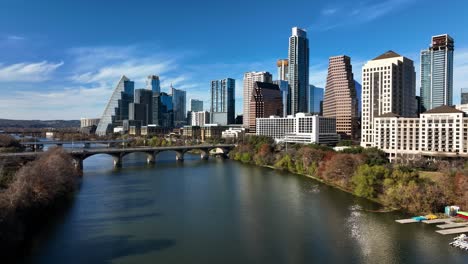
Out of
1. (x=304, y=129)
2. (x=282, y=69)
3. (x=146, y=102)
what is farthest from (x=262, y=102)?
(x=146, y=102)

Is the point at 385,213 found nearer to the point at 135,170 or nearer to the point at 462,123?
the point at 462,123

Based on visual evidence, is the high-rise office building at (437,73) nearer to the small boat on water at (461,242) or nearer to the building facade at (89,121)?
the small boat on water at (461,242)

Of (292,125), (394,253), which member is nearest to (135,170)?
(394,253)

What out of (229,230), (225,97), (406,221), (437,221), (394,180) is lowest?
(229,230)

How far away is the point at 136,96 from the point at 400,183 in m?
126

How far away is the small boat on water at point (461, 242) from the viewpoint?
46.2ft

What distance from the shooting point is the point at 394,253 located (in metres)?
13.9

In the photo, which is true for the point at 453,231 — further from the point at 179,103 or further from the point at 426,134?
the point at 179,103

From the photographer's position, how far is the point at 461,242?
566 inches

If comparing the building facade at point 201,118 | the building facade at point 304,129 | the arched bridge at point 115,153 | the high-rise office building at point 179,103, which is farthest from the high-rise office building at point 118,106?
the arched bridge at point 115,153

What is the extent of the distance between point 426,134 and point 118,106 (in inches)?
4344

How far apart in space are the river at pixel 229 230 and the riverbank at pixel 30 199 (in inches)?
Result: 33.9

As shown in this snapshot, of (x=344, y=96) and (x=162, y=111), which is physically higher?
(x=162, y=111)

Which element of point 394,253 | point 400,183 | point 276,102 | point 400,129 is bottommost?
point 394,253
